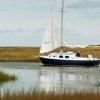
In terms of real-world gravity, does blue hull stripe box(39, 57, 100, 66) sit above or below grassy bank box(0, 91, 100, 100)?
below

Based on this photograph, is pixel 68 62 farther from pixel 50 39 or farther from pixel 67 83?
pixel 67 83

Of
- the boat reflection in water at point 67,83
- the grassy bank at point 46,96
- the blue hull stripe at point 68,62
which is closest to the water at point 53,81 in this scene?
the boat reflection in water at point 67,83

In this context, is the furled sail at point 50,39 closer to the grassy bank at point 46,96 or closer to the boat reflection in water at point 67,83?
the boat reflection in water at point 67,83

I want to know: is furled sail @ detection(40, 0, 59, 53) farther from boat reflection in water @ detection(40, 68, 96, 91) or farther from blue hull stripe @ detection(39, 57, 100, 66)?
boat reflection in water @ detection(40, 68, 96, 91)

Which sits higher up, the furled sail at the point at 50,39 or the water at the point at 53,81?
the water at the point at 53,81

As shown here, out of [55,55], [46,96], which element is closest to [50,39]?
[55,55]

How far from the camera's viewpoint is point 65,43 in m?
81.9

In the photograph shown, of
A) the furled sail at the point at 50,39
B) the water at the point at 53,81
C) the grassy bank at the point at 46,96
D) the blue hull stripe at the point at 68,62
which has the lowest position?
the blue hull stripe at the point at 68,62

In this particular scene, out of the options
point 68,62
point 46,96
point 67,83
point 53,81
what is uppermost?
point 46,96

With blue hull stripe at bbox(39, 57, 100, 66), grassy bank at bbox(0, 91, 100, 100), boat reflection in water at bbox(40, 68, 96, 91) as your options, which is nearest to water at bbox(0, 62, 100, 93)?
boat reflection in water at bbox(40, 68, 96, 91)

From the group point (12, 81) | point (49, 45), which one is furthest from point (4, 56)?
point (12, 81)

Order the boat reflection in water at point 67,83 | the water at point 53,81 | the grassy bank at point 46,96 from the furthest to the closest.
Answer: the boat reflection in water at point 67,83
the water at point 53,81
the grassy bank at point 46,96

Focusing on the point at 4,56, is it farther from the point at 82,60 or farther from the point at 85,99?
the point at 85,99

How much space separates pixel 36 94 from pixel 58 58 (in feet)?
192
